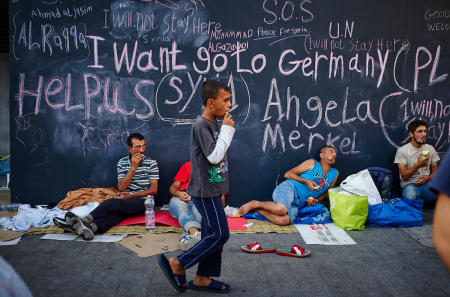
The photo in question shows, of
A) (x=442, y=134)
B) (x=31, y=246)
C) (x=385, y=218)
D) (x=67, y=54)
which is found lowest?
(x=31, y=246)

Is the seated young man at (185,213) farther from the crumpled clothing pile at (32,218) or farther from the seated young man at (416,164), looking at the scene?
the seated young man at (416,164)

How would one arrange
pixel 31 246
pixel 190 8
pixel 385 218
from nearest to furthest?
pixel 31 246 → pixel 385 218 → pixel 190 8

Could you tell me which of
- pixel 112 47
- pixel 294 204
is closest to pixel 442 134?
pixel 294 204

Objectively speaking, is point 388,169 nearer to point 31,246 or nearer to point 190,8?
point 190,8

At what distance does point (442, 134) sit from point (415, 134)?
84 cm

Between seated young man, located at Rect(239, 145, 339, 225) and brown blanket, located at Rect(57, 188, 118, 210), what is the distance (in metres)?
1.99

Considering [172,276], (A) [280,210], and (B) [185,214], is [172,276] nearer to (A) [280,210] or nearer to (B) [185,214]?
(B) [185,214]

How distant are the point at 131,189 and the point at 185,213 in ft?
3.42

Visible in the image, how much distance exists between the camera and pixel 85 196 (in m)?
5.63

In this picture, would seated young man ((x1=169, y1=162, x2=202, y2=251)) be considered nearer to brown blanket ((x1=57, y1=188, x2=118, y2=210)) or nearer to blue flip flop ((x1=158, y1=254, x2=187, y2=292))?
brown blanket ((x1=57, y1=188, x2=118, y2=210))

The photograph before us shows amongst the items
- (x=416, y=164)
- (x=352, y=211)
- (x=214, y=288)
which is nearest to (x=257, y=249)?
(x=214, y=288)

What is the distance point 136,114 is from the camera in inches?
234

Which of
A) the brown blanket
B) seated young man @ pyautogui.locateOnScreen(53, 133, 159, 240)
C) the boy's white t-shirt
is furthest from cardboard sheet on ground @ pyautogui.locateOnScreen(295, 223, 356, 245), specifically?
Result: the brown blanket

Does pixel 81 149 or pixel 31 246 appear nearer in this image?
pixel 31 246
